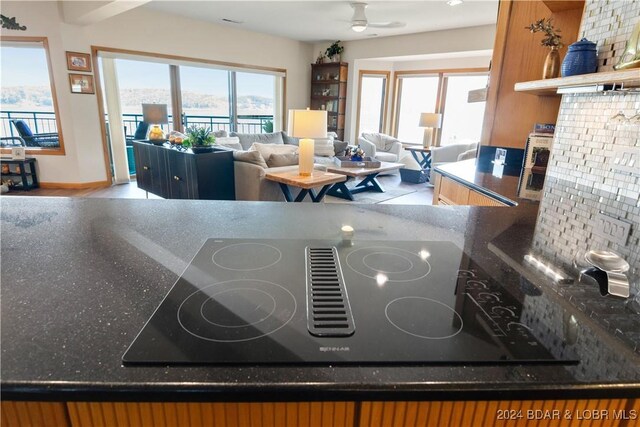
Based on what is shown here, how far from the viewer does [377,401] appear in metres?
0.51

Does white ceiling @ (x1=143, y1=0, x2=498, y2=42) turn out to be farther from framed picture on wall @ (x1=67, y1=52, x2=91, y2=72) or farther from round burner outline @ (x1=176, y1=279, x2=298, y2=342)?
round burner outline @ (x1=176, y1=279, x2=298, y2=342)

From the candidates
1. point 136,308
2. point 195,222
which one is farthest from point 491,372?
point 195,222

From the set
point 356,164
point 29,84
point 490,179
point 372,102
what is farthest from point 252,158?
point 372,102

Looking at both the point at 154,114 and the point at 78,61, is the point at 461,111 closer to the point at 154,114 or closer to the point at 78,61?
the point at 154,114

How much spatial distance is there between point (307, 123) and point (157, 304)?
3.18 m

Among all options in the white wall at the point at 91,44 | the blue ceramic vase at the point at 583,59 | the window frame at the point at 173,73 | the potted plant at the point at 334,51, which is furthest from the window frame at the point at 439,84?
the blue ceramic vase at the point at 583,59

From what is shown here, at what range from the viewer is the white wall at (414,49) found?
18.5ft

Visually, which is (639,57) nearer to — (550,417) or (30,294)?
(550,417)

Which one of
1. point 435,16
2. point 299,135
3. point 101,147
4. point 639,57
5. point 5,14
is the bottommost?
Result: point 101,147

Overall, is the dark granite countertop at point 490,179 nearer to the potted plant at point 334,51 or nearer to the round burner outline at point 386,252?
the round burner outline at point 386,252

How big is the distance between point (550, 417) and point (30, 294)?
3.11ft

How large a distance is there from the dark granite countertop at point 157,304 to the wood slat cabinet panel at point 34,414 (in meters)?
0.06

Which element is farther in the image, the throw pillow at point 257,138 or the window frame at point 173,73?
the throw pillow at point 257,138

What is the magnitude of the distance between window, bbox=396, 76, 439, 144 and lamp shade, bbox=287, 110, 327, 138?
427 centimetres
